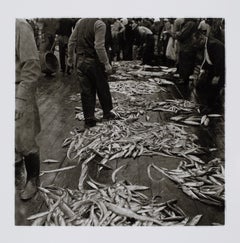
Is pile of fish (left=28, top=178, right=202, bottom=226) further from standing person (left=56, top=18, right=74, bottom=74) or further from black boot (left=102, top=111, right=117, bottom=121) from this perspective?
standing person (left=56, top=18, right=74, bottom=74)

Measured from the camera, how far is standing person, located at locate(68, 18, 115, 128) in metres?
2.38

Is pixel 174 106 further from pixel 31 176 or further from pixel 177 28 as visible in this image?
pixel 31 176

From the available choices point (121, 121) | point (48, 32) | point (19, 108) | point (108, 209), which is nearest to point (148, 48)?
point (121, 121)

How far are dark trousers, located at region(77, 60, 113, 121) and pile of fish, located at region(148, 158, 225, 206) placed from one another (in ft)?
1.42

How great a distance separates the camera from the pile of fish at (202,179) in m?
2.36

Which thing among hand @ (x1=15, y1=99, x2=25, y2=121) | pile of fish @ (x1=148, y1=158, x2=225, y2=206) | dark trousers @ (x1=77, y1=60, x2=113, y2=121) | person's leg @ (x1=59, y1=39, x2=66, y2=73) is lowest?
pile of fish @ (x1=148, y1=158, x2=225, y2=206)

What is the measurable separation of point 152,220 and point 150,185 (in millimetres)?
181

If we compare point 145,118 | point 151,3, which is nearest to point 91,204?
point 145,118

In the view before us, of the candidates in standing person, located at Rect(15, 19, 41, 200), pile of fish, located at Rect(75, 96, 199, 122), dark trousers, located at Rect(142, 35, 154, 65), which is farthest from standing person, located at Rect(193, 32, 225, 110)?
standing person, located at Rect(15, 19, 41, 200)

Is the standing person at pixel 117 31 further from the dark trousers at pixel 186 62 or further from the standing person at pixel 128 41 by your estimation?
the dark trousers at pixel 186 62

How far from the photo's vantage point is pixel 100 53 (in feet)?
7.89

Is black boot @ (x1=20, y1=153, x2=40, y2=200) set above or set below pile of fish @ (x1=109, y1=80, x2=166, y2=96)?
below

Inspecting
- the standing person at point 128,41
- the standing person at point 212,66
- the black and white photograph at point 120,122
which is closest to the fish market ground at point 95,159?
the black and white photograph at point 120,122

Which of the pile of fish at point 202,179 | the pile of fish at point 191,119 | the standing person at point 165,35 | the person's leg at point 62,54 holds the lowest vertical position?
the pile of fish at point 202,179
